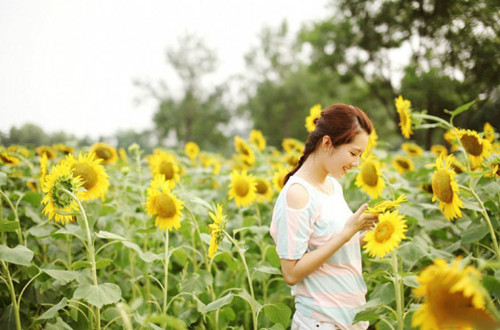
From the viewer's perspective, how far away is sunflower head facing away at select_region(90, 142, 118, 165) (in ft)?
11.1

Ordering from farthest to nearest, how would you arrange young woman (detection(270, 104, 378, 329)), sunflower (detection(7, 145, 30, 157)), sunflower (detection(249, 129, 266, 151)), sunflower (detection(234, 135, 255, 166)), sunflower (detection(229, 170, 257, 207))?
1. sunflower (detection(249, 129, 266, 151))
2. sunflower (detection(234, 135, 255, 166))
3. sunflower (detection(7, 145, 30, 157))
4. sunflower (detection(229, 170, 257, 207))
5. young woman (detection(270, 104, 378, 329))

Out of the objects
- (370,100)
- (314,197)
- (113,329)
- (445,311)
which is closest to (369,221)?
(314,197)

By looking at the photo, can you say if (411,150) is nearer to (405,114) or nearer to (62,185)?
(405,114)

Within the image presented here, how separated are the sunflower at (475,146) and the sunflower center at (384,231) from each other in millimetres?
1149

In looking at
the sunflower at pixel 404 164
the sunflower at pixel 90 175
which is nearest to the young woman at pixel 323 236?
the sunflower at pixel 90 175

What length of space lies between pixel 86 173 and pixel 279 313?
1187 mm

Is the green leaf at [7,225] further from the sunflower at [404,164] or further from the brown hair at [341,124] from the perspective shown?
the sunflower at [404,164]

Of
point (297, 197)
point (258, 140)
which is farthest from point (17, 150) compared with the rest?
point (297, 197)

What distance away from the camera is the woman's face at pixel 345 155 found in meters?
1.63

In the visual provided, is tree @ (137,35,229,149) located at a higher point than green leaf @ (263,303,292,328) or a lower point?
higher

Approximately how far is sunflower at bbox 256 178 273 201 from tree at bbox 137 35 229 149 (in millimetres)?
25144

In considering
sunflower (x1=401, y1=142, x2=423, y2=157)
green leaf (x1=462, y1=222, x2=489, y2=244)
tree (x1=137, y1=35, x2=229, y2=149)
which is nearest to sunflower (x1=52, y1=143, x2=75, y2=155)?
green leaf (x1=462, y1=222, x2=489, y2=244)

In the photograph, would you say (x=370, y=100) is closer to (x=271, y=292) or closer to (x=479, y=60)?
(x=479, y=60)

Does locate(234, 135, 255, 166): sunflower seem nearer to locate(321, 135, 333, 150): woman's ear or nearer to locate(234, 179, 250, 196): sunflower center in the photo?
locate(234, 179, 250, 196): sunflower center
